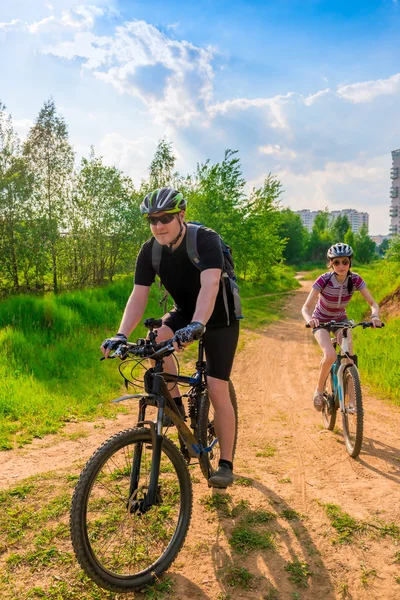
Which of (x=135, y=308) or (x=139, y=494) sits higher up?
(x=135, y=308)

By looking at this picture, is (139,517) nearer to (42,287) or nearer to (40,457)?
(40,457)

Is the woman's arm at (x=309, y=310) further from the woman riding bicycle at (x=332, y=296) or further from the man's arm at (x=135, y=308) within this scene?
the man's arm at (x=135, y=308)

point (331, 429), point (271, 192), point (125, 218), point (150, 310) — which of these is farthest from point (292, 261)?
point (331, 429)

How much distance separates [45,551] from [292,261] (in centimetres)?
6476

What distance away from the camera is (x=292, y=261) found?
6544 centimetres

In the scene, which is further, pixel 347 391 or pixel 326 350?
pixel 326 350

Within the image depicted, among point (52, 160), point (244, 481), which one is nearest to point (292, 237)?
point (52, 160)

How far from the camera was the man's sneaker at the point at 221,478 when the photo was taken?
11.0ft

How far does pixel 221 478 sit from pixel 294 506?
819 mm

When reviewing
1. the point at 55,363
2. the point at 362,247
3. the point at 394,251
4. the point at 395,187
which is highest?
the point at 395,187

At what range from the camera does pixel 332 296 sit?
17.6ft

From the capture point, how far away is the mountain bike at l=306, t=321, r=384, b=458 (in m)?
4.57

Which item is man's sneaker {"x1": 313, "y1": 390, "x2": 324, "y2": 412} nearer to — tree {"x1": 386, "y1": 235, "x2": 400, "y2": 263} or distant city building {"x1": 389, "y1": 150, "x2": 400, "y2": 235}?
tree {"x1": 386, "y1": 235, "x2": 400, "y2": 263}

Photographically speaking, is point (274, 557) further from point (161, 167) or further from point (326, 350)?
point (161, 167)
